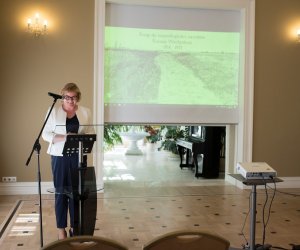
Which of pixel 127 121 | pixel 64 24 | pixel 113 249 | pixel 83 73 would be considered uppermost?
pixel 64 24

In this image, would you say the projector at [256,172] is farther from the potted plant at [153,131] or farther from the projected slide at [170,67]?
the potted plant at [153,131]

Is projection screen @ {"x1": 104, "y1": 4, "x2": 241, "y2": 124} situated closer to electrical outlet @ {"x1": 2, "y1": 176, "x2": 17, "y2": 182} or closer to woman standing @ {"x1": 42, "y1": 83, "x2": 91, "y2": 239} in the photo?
electrical outlet @ {"x1": 2, "y1": 176, "x2": 17, "y2": 182}

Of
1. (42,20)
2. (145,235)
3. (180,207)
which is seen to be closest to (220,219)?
(180,207)

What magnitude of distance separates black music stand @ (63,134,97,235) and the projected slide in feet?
9.25

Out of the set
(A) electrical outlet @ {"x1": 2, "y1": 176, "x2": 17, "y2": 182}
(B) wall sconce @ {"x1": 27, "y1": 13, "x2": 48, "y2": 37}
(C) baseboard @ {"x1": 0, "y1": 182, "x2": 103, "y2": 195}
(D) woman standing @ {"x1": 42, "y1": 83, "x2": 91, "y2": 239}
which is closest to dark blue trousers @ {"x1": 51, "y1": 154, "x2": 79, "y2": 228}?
(D) woman standing @ {"x1": 42, "y1": 83, "x2": 91, "y2": 239}

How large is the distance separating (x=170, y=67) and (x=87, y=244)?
490cm

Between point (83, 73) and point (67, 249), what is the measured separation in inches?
179

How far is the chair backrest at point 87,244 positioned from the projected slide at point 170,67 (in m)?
4.55

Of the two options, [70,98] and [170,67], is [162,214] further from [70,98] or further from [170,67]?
[170,67]

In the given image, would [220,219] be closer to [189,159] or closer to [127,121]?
[127,121]

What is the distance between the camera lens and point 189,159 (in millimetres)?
8961

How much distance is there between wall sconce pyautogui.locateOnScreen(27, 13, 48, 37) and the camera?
19.4 feet

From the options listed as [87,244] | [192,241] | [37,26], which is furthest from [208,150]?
[87,244]

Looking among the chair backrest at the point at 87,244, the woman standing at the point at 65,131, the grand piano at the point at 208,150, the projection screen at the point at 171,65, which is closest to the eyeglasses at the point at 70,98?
the woman standing at the point at 65,131
